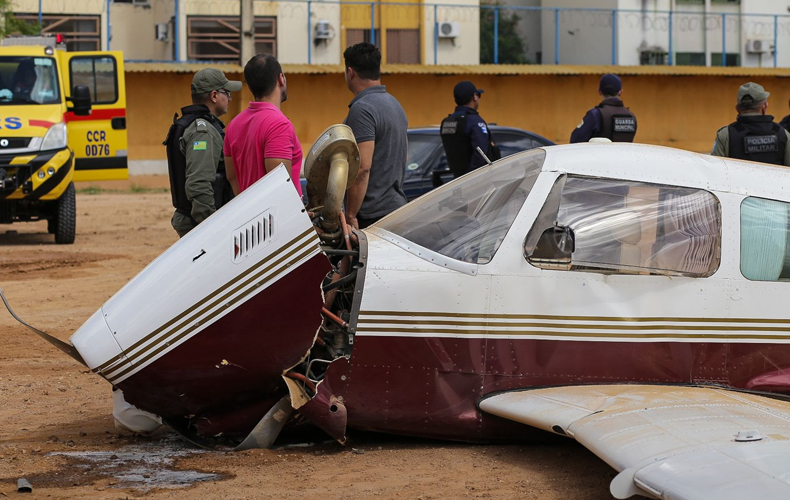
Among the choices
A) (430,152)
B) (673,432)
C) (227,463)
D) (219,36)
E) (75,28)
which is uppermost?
(75,28)

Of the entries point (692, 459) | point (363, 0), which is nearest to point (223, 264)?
point (692, 459)

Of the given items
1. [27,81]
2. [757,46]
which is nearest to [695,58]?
[757,46]

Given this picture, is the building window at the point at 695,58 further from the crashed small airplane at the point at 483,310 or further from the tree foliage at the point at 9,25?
the crashed small airplane at the point at 483,310

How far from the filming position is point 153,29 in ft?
119

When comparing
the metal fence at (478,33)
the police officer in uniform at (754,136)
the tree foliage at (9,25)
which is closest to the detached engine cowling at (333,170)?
the police officer in uniform at (754,136)

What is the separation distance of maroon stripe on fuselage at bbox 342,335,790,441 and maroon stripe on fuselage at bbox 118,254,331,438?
346 millimetres

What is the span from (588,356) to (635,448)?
40.1 inches

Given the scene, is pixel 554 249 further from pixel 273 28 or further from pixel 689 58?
pixel 689 58

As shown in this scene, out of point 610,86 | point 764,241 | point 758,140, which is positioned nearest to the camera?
point 764,241

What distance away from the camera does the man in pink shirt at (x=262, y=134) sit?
618cm

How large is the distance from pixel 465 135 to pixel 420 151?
1.93 m

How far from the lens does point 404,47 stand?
118 feet

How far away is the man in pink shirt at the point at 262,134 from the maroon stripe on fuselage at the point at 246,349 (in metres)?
1.13

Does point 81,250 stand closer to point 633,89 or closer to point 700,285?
point 700,285
